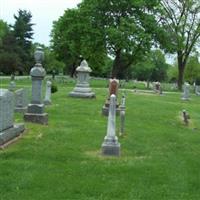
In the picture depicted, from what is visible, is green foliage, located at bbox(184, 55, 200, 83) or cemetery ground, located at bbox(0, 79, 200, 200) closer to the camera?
cemetery ground, located at bbox(0, 79, 200, 200)

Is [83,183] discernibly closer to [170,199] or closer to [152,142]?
[170,199]

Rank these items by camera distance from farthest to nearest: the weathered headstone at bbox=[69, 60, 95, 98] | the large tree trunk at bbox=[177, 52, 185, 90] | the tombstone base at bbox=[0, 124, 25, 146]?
the large tree trunk at bbox=[177, 52, 185, 90]
the weathered headstone at bbox=[69, 60, 95, 98]
the tombstone base at bbox=[0, 124, 25, 146]

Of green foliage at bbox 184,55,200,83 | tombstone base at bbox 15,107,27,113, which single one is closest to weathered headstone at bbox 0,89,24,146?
tombstone base at bbox 15,107,27,113

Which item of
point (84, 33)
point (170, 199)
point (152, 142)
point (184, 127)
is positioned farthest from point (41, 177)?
point (84, 33)

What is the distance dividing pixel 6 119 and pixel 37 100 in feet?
14.1

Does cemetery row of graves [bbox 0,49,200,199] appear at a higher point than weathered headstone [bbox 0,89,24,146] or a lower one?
lower

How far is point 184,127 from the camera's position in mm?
19219

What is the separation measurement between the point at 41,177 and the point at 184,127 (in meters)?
11.1

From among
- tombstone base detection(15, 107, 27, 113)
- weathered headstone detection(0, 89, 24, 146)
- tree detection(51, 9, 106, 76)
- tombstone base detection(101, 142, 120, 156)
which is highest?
tree detection(51, 9, 106, 76)

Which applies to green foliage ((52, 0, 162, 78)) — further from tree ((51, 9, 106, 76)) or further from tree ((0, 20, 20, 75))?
tree ((0, 20, 20, 75))

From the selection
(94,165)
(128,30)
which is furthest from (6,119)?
(128,30)

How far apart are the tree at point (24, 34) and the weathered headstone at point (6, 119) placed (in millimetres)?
83622

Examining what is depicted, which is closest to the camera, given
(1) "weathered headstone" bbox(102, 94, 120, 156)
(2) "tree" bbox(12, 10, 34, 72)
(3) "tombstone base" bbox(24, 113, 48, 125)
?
(1) "weathered headstone" bbox(102, 94, 120, 156)

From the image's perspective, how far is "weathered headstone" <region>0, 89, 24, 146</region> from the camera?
1202 cm
